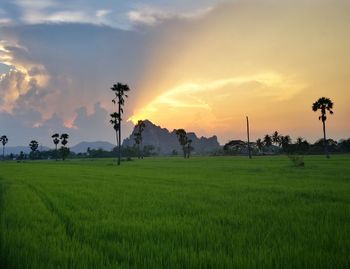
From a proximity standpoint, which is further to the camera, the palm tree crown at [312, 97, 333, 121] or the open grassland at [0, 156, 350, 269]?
the palm tree crown at [312, 97, 333, 121]

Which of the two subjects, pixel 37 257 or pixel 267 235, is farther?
pixel 267 235

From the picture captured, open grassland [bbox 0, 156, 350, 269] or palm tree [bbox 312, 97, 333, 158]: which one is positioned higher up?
palm tree [bbox 312, 97, 333, 158]

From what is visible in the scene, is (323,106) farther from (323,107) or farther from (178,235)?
(178,235)

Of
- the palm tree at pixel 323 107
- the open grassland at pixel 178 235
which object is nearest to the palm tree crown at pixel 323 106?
the palm tree at pixel 323 107

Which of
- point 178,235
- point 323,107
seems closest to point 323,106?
point 323,107

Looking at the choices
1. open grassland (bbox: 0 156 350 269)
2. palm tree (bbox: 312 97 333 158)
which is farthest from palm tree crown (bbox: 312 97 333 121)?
open grassland (bbox: 0 156 350 269)

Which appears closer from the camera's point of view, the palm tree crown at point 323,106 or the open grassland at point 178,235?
the open grassland at point 178,235

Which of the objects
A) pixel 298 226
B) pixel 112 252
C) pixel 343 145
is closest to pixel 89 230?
pixel 112 252

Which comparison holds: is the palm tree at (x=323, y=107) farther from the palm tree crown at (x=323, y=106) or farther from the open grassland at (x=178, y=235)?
the open grassland at (x=178, y=235)

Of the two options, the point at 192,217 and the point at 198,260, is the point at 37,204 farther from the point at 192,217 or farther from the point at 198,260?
the point at 198,260

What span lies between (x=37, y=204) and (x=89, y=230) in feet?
23.8

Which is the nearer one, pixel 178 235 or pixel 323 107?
pixel 178 235

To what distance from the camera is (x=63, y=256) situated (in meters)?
7.41

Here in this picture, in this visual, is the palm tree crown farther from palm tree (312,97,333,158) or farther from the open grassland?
the open grassland
